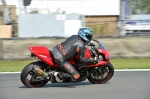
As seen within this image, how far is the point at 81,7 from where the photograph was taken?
32.6 meters

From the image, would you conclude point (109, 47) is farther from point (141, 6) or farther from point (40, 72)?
point (141, 6)

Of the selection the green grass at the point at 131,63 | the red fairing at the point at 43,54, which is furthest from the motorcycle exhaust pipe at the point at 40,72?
the green grass at the point at 131,63

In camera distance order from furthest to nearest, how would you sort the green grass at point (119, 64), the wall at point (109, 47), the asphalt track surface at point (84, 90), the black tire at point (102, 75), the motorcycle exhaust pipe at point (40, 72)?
the wall at point (109, 47) < the green grass at point (119, 64) < the black tire at point (102, 75) < the motorcycle exhaust pipe at point (40, 72) < the asphalt track surface at point (84, 90)

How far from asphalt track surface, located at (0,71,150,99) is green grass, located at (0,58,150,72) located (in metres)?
2.36

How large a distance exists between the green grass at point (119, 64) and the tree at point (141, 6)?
14315mm

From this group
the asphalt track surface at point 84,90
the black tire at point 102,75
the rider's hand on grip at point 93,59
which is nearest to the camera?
the asphalt track surface at point 84,90

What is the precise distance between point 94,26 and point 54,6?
29.5 feet

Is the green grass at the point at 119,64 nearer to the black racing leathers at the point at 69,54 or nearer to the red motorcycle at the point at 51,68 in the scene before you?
the red motorcycle at the point at 51,68

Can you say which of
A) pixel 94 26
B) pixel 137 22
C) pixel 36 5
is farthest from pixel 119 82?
pixel 36 5

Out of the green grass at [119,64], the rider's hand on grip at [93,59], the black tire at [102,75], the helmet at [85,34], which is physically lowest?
the green grass at [119,64]

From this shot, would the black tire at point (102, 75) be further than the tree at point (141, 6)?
No

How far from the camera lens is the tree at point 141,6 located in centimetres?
2892

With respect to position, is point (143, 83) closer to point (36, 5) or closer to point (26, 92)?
point (26, 92)

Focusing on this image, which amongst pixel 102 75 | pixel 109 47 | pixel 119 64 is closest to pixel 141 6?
pixel 109 47
